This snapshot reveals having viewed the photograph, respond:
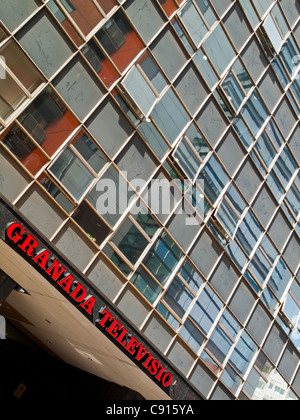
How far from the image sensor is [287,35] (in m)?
22.3

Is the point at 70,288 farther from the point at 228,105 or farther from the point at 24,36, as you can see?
the point at 228,105

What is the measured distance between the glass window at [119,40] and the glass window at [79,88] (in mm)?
1253

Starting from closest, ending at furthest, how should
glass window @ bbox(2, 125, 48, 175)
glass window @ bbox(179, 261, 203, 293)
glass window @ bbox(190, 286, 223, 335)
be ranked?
glass window @ bbox(2, 125, 48, 175) < glass window @ bbox(179, 261, 203, 293) < glass window @ bbox(190, 286, 223, 335)

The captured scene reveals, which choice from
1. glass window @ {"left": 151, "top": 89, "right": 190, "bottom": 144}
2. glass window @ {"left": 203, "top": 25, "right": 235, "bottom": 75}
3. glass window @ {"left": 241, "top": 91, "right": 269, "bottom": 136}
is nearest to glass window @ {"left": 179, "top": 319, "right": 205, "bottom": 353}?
glass window @ {"left": 151, "top": 89, "right": 190, "bottom": 144}

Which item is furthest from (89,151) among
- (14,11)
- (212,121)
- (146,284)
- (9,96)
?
(212,121)

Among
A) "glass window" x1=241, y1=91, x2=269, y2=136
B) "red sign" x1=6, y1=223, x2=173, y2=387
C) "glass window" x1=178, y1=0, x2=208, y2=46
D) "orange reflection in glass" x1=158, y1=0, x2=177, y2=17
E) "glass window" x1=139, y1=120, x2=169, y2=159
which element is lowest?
"red sign" x1=6, y1=223, x2=173, y2=387

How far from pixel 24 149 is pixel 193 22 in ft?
30.4

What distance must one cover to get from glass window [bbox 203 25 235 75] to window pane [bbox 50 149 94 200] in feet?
26.7

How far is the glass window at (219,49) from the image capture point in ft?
61.6

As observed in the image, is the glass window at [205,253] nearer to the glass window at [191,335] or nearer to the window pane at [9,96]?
the glass window at [191,335]

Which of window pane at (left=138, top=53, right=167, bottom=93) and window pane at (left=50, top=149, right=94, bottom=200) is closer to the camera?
window pane at (left=50, top=149, right=94, bottom=200)

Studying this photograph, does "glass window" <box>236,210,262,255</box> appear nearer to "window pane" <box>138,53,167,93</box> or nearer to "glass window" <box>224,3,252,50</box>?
"window pane" <box>138,53,167,93</box>

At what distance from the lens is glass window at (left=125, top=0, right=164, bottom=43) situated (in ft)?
52.0
